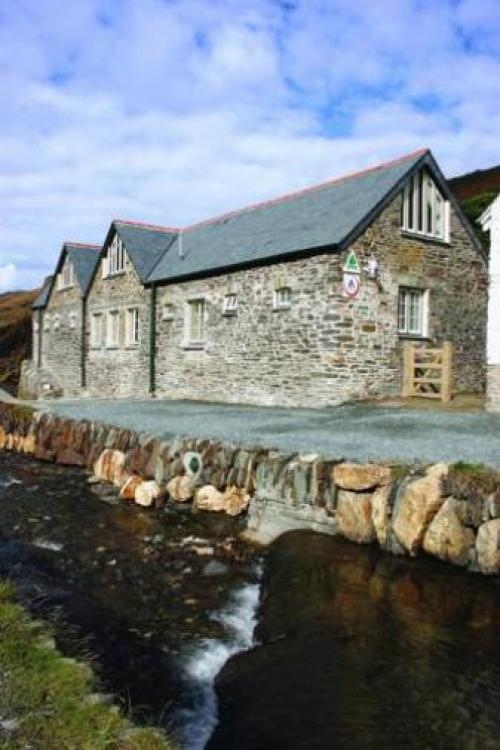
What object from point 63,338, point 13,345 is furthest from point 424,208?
point 13,345

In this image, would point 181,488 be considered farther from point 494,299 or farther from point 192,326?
point 192,326

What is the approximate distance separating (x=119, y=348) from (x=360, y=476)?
64.1ft

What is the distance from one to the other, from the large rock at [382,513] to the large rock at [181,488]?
371cm

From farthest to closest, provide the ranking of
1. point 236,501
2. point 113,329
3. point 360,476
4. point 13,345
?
point 13,345
point 113,329
point 236,501
point 360,476

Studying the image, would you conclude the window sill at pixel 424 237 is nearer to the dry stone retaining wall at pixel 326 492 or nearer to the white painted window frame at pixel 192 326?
the white painted window frame at pixel 192 326

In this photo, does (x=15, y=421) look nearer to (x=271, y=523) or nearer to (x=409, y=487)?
(x=271, y=523)

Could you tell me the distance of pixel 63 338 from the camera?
104ft

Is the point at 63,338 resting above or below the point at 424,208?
below

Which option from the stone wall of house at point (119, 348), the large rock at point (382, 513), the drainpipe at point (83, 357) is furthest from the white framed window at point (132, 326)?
the large rock at point (382, 513)

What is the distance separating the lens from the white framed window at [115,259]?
26172 millimetres

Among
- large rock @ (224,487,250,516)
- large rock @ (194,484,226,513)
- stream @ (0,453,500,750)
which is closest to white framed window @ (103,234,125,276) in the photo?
large rock @ (194,484,226,513)

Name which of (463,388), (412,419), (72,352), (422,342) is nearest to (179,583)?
(412,419)

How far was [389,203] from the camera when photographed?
17.9 meters

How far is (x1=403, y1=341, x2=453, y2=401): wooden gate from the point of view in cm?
1741
